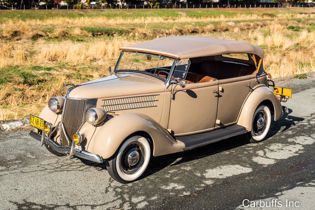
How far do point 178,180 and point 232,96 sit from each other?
6.29 ft

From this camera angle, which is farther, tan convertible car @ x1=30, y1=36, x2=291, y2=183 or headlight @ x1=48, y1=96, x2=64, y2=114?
headlight @ x1=48, y1=96, x2=64, y2=114

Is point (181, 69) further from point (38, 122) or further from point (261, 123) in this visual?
point (38, 122)

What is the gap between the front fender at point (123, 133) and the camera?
5.29 m

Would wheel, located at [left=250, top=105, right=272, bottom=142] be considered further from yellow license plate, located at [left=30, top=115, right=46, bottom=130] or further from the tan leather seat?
yellow license plate, located at [left=30, top=115, right=46, bottom=130]

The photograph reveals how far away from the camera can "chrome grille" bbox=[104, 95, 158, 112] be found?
570 centimetres

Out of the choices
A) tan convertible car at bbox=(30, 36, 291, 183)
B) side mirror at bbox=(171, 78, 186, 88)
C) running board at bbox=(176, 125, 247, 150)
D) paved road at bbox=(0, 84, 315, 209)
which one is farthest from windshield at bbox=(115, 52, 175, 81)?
paved road at bbox=(0, 84, 315, 209)

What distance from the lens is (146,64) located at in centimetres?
681

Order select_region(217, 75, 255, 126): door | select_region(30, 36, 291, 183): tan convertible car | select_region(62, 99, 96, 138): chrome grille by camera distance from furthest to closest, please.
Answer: select_region(217, 75, 255, 126): door
select_region(62, 99, 96, 138): chrome grille
select_region(30, 36, 291, 183): tan convertible car

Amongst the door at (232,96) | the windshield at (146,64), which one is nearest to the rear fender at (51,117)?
the windshield at (146,64)

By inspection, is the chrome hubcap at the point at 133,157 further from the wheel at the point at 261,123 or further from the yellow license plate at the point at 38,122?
the wheel at the point at 261,123

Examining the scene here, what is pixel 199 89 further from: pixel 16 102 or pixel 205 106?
pixel 16 102

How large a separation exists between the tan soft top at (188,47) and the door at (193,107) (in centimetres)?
48

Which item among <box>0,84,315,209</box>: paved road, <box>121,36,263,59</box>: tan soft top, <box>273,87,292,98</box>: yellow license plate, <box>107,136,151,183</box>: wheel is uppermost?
<box>121,36,263,59</box>: tan soft top

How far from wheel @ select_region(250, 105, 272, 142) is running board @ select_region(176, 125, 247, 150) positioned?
416mm
